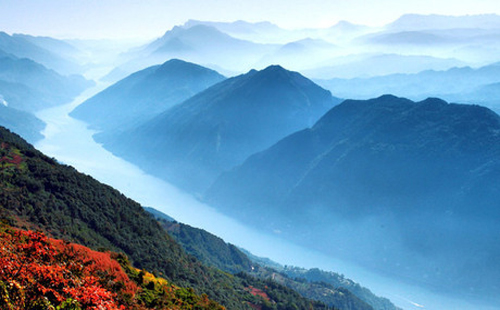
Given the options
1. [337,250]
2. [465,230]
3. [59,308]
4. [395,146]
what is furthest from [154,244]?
[395,146]

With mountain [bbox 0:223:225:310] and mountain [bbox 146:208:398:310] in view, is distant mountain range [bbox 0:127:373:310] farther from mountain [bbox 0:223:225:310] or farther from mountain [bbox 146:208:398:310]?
mountain [bbox 146:208:398:310]

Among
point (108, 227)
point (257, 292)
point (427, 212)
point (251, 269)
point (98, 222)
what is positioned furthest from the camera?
point (427, 212)

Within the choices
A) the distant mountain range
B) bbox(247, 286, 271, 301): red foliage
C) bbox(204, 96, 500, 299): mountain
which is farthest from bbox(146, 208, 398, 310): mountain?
bbox(204, 96, 500, 299): mountain

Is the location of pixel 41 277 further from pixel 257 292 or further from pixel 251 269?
pixel 251 269

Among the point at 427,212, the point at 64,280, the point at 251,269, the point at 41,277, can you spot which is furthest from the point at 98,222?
the point at 427,212

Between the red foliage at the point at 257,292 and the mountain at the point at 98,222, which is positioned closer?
the mountain at the point at 98,222

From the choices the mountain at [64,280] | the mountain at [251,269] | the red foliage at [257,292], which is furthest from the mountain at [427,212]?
the mountain at [64,280]

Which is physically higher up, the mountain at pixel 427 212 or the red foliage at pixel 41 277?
the mountain at pixel 427 212

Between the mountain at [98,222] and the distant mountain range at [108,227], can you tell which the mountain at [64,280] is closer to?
the distant mountain range at [108,227]

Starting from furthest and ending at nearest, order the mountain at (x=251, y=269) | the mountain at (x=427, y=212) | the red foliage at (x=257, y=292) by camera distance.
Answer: the mountain at (x=427, y=212) < the mountain at (x=251, y=269) < the red foliage at (x=257, y=292)
